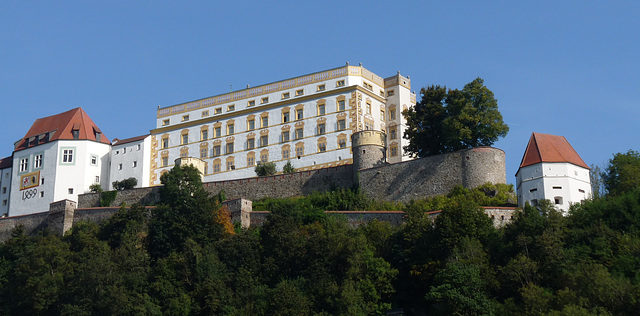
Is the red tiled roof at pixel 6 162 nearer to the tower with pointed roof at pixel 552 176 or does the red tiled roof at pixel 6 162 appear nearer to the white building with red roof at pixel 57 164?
the white building with red roof at pixel 57 164

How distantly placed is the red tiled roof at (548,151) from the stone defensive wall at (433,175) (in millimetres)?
3394

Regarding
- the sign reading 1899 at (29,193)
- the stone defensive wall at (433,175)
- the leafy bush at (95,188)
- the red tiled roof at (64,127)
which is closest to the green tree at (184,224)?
the stone defensive wall at (433,175)

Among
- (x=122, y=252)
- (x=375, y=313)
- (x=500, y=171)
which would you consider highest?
(x=500, y=171)

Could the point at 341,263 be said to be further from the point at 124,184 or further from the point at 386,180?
the point at 124,184

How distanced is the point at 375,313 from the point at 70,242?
926 inches

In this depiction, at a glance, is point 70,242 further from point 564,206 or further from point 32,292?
point 564,206

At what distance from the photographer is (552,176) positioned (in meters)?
53.3

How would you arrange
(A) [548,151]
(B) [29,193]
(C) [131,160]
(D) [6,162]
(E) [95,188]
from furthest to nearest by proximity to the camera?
1. (D) [6,162]
2. (C) [131,160]
3. (B) [29,193]
4. (E) [95,188]
5. (A) [548,151]

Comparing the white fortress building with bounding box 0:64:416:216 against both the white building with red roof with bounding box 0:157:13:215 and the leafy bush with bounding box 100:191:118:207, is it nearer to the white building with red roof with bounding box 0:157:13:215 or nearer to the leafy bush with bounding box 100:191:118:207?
the white building with red roof with bounding box 0:157:13:215

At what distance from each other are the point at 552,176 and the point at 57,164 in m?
41.0

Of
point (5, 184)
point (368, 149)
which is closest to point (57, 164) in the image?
point (5, 184)

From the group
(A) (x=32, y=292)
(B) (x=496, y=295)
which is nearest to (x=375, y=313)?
(B) (x=496, y=295)

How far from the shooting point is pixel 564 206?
172 feet

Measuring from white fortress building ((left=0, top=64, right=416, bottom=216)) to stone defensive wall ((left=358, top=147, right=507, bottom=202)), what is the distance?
8.21m
